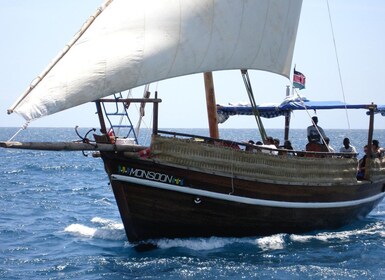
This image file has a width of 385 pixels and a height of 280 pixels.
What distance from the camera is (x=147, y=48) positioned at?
1430 centimetres

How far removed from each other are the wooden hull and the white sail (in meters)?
2.15

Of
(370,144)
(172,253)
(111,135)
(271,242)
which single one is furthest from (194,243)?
(370,144)

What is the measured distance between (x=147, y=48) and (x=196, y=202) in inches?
141

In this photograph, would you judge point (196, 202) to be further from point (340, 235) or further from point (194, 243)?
point (340, 235)

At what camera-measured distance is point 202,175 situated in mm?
15500

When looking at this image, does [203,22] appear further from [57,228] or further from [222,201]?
[57,228]

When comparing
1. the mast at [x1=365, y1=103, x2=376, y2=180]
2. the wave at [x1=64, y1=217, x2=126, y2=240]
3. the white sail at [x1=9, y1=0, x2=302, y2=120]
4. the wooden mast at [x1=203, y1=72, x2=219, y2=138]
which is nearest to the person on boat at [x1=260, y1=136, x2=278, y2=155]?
the wooden mast at [x1=203, y1=72, x2=219, y2=138]

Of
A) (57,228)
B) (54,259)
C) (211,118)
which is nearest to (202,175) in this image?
(211,118)

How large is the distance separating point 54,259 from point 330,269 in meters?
5.82

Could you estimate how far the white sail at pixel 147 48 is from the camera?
13195 mm

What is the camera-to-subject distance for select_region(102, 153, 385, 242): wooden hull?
15.3 metres

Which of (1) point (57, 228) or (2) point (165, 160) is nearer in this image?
(2) point (165, 160)

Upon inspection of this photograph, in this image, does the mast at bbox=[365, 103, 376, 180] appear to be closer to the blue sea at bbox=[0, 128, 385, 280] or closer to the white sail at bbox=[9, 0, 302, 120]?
the blue sea at bbox=[0, 128, 385, 280]

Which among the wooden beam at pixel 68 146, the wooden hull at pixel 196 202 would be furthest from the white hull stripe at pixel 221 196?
the wooden beam at pixel 68 146
